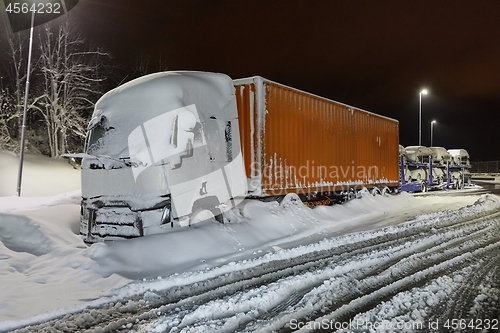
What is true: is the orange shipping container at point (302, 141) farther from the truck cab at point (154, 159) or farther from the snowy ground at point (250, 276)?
the truck cab at point (154, 159)

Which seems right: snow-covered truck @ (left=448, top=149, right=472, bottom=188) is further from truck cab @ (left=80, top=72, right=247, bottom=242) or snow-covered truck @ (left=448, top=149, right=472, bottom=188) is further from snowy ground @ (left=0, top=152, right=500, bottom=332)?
truck cab @ (left=80, top=72, right=247, bottom=242)

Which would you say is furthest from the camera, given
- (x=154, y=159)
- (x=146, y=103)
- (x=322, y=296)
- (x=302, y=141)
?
(x=302, y=141)

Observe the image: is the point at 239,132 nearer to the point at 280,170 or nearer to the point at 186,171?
the point at 280,170

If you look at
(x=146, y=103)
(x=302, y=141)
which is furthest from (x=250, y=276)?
(x=302, y=141)

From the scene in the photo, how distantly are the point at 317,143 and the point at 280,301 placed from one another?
23.7ft

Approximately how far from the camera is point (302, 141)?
1044cm

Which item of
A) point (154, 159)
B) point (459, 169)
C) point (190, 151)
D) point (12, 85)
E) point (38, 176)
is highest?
point (12, 85)

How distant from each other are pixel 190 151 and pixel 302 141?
4455mm

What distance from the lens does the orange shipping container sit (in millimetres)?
9016

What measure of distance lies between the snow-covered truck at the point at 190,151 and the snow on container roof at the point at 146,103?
0.07ft

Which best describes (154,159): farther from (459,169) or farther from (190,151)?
(459,169)

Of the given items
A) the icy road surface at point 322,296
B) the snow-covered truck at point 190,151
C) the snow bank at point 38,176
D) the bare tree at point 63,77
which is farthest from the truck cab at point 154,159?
the bare tree at point 63,77

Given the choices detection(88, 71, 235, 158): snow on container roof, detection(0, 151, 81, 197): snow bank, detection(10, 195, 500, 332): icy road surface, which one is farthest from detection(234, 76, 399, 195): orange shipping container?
detection(0, 151, 81, 197): snow bank

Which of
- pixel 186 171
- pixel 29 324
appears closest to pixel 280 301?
pixel 29 324
